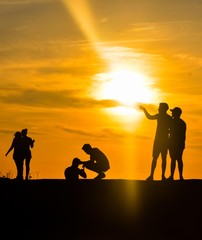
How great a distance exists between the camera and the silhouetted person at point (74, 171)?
34.1m

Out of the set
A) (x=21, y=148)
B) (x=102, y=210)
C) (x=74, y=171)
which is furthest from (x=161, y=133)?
(x=21, y=148)

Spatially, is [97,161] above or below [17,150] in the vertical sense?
below

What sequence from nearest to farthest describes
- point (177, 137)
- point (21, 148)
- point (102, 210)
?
point (102, 210) → point (177, 137) → point (21, 148)

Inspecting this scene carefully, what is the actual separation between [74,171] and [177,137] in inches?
205

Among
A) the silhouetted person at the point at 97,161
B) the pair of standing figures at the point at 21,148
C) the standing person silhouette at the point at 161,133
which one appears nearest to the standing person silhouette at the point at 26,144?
the pair of standing figures at the point at 21,148

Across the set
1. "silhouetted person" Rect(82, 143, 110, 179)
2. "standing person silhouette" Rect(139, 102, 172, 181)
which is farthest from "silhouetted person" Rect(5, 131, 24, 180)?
"standing person silhouette" Rect(139, 102, 172, 181)

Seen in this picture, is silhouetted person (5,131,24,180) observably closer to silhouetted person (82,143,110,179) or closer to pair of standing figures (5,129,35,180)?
pair of standing figures (5,129,35,180)

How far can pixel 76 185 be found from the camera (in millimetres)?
32625

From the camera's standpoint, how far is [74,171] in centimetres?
3416

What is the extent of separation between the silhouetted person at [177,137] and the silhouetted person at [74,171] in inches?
178

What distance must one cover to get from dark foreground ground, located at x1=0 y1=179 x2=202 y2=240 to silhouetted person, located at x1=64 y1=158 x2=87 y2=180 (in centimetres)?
47

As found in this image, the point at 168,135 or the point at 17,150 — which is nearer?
the point at 168,135

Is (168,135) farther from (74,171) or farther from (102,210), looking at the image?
(74,171)

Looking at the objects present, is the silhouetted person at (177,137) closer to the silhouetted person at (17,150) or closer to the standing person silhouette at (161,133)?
the standing person silhouette at (161,133)
